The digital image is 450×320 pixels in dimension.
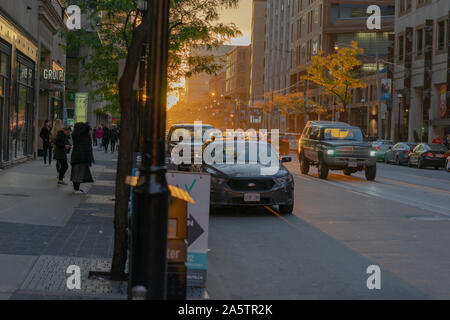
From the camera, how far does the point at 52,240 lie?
9.66 meters

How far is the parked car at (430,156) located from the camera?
3878 cm

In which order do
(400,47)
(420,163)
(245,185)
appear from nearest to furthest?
(245,185)
(420,163)
(400,47)

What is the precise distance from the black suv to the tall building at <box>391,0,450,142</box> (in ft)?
89.4

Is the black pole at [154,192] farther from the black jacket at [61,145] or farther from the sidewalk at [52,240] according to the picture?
the black jacket at [61,145]

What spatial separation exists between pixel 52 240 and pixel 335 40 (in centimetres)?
8142

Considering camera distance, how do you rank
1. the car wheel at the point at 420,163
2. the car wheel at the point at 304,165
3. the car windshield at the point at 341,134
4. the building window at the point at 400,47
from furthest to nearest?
the building window at the point at 400,47 → the car wheel at the point at 420,163 → the car wheel at the point at 304,165 → the car windshield at the point at 341,134

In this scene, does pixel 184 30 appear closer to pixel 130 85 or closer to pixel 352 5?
pixel 130 85

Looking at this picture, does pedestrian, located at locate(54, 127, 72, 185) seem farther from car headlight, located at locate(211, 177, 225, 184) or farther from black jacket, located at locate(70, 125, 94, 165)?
car headlight, located at locate(211, 177, 225, 184)

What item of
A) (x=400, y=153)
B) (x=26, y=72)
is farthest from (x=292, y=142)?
(x=26, y=72)

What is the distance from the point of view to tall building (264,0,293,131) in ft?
350

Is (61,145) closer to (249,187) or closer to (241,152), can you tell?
(241,152)

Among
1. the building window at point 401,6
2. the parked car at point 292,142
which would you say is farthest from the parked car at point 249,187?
the building window at point 401,6
